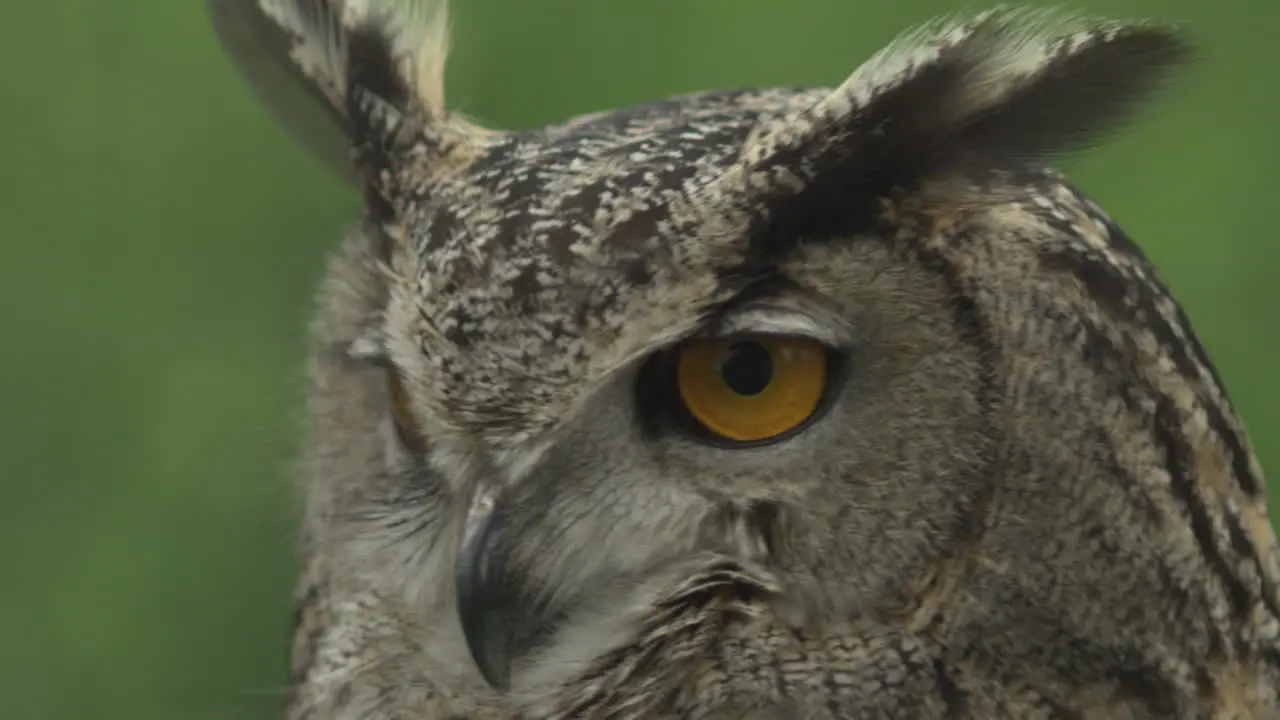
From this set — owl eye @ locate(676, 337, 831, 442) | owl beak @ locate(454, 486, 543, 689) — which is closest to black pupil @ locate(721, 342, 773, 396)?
owl eye @ locate(676, 337, 831, 442)

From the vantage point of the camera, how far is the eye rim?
108 cm

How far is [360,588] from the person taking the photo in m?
1.36

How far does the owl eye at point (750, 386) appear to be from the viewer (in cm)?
109

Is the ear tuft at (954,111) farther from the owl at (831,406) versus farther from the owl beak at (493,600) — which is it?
the owl beak at (493,600)

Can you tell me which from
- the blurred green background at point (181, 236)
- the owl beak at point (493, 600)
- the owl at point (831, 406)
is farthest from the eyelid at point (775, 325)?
the blurred green background at point (181, 236)

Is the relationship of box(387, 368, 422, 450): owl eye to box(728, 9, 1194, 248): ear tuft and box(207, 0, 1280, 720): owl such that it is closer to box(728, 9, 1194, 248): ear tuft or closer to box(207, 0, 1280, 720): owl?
box(207, 0, 1280, 720): owl

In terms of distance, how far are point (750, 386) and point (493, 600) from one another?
0.25 metres

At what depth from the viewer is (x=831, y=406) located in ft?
3.58

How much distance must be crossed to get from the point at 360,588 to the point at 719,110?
0.54 meters

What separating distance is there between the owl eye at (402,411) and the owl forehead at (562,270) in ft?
0.26

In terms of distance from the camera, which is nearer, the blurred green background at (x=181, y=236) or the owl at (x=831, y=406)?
the owl at (x=831, y=406)

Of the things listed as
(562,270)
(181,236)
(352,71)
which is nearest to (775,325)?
(562,270)

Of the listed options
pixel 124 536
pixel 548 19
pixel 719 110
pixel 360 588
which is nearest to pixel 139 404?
pixel 124 536

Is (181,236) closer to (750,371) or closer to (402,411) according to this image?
(402,411)
